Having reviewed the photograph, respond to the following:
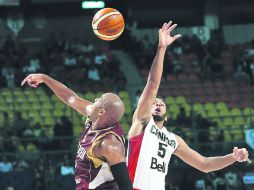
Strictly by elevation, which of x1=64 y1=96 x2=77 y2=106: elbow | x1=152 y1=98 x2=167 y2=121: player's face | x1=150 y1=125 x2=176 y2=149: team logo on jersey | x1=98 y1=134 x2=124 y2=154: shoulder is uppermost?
x1=64 y1=96 x2=77 y2=106: elbow

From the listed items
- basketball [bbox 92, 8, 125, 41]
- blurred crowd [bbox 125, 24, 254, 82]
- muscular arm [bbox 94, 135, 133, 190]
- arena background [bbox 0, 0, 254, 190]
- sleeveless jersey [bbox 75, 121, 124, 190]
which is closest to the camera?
muscular arm [bbox 94, 135, 133, 190]

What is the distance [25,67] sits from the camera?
1867cm

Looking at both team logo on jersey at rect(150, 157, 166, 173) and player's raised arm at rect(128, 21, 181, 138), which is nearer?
player's raised arm at rect(128, 21, 181, 138)

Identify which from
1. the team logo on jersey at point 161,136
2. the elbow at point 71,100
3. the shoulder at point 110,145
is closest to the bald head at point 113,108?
the shoulder at point 110,145

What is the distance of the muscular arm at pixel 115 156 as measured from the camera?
15.5 ft

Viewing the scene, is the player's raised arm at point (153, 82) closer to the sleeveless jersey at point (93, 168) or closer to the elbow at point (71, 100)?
the elbow at point (71, 100)

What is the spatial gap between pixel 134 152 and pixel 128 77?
13.7 metres

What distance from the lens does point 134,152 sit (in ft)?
20.6

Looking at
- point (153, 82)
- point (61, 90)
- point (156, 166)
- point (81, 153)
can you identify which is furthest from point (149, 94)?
point (81, 153)

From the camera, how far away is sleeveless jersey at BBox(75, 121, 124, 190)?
16.5ft

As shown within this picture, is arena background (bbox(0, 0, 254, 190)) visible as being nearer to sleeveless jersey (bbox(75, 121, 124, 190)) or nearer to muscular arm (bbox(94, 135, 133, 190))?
sleeveless jersey (bbox(75, 121, 124, 190))

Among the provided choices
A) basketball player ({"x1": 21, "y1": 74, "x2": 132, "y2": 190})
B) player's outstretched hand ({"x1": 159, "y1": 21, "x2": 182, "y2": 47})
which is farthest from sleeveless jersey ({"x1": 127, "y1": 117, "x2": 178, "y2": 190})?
basketball player ({"x1": 21, "y1": 74, "x2": 132, "y2": 190})

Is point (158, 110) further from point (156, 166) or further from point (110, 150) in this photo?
point (110, 150)

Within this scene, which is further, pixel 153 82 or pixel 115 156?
pixel 153 82
